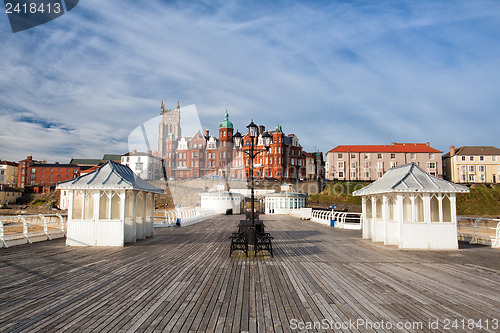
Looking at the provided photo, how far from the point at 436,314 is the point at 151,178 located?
3593 inches

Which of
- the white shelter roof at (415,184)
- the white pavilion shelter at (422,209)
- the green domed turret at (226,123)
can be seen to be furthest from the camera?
the green domed turret at (226,123)

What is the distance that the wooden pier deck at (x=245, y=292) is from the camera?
4.61 m

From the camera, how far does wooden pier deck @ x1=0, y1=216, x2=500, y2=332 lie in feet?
15.1

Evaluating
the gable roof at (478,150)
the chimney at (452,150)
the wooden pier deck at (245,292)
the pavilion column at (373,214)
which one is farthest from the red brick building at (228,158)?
the wooden pier deck at (245,292)

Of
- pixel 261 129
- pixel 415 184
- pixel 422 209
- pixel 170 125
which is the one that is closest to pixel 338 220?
pixel 422 209

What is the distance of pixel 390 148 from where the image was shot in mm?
67938

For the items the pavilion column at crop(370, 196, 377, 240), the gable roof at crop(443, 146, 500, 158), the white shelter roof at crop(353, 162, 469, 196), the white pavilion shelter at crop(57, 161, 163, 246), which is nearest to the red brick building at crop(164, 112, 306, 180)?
the gable roof at crop(443, 146, 500, 158)

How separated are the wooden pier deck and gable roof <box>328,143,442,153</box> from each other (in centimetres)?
5938

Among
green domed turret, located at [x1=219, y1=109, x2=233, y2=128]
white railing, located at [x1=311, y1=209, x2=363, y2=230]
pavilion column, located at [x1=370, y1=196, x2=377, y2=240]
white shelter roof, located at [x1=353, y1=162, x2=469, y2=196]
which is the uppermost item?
green domed turret, located at [x1=219, y1=109, x2=233, y2=128]

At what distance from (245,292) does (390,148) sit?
6912 cm

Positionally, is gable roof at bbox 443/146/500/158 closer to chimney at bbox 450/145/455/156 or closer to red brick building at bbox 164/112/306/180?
chimney at bbox 450/145/455/156

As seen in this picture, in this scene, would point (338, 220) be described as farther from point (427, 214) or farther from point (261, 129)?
Answer: point (261, 129)

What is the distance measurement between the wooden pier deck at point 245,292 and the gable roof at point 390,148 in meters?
59.4

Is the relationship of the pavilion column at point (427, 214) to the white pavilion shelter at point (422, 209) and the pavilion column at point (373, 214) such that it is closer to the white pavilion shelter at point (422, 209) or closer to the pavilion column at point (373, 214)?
the white pavilion shelter at point (422, 209)
